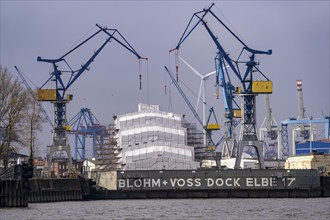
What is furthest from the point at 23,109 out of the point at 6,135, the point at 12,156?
the point at 12,156

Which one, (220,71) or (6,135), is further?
(220,71)

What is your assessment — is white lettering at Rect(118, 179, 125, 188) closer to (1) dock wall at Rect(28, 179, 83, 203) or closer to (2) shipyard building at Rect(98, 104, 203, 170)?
(1) dock wall at Rect(28, 179, 83, 203)

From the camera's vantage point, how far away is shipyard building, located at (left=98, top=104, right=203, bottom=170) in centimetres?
13588

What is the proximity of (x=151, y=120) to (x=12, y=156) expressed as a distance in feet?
103

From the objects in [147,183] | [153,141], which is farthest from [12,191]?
[153,141]

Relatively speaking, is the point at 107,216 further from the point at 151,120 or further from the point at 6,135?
the point at 151,120

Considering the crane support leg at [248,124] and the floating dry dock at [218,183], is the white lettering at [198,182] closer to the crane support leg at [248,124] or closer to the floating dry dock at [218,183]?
the floating dry dock at [218,183]

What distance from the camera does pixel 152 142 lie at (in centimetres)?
13862

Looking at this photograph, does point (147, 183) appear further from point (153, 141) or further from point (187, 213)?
point (187, 213)

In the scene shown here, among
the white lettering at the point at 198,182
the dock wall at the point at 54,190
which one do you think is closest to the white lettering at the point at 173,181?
the white lettering at the point at 198,182

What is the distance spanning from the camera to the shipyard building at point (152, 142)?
13588cm

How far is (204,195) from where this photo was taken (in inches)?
4390

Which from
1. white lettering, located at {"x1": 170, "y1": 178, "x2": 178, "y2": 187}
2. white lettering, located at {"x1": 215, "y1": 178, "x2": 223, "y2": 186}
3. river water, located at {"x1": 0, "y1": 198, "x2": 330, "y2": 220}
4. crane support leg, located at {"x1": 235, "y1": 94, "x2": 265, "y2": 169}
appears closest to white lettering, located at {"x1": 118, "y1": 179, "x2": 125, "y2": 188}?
white lettering, located at {"x1": 170, "y1": 178, "x2": 178, "y2": 187}

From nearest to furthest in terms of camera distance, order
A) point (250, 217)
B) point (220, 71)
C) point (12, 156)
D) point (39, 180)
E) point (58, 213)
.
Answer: point (250, 217) → point (58, 213) → point (39, 180) → point (12, 156) → point (220, 71)
